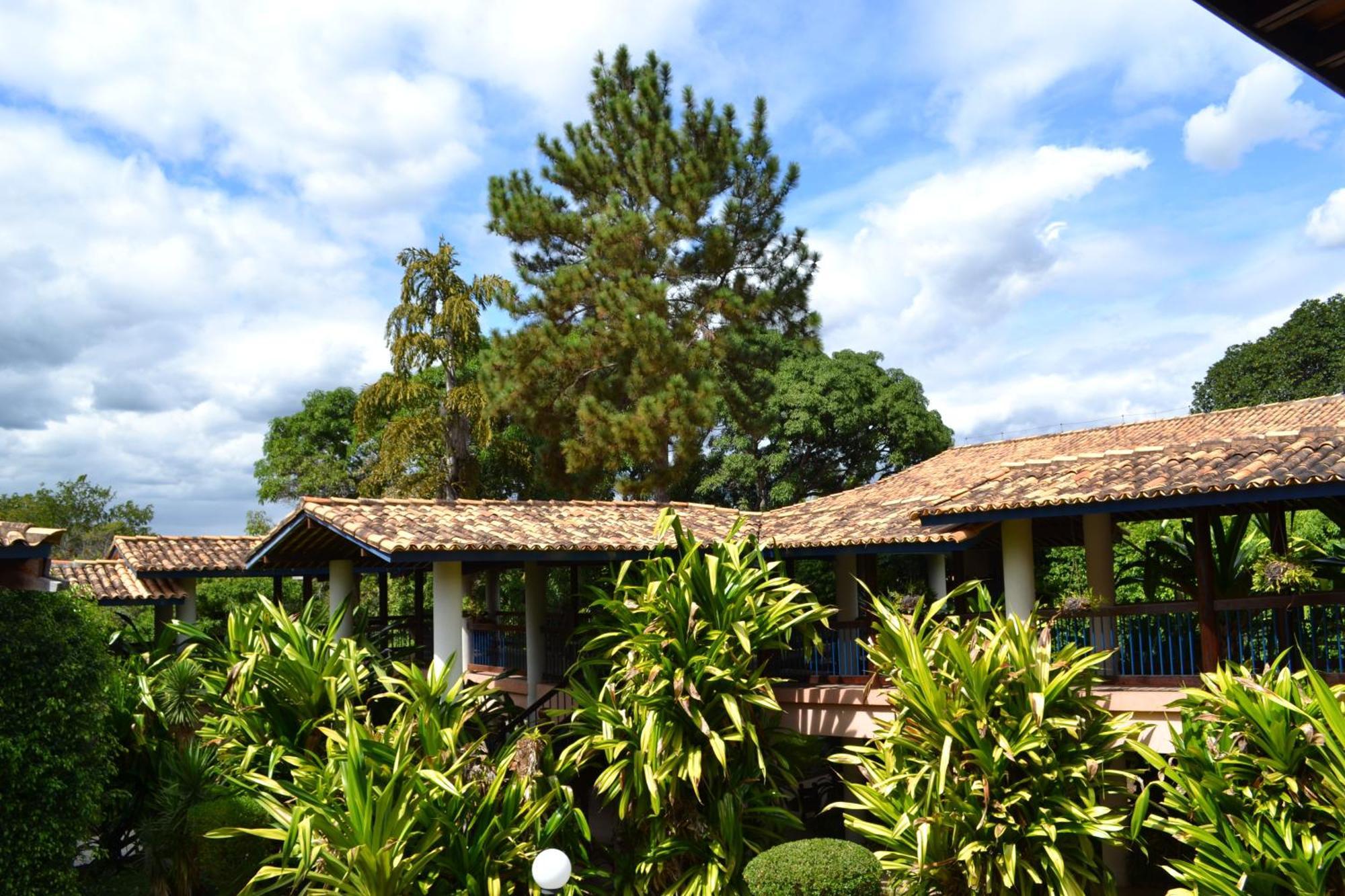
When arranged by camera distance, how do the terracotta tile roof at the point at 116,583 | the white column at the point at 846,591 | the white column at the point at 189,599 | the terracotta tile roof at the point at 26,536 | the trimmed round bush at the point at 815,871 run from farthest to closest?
the white column at the point at 189,599, the terracotta tile roof at the point at 116,583, the white column at the point at 846,591, the trimmed round bush at the point at 815,871, the terracotta tile roof at the point at 26,536

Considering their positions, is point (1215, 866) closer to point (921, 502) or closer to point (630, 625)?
point (630, 625)

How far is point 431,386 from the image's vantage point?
29641 millimetres

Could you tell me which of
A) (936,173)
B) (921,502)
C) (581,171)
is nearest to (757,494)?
(581,171)

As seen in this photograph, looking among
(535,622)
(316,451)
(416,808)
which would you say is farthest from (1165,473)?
(316,451)

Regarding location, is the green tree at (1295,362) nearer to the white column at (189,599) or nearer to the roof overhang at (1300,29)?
the white column at (189,599)

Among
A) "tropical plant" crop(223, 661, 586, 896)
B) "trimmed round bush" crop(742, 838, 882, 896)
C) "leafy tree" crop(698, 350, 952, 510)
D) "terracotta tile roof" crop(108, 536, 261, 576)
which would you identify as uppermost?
"leafy tree" crop(698, 350, 952, 510)

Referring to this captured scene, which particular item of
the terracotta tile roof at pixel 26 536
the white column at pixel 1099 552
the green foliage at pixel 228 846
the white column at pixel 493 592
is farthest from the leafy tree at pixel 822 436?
the terracotta tile roof at pixel 26 536

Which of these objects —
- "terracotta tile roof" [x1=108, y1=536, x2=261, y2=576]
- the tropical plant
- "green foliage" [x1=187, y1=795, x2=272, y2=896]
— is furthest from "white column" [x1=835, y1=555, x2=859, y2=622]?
"terracotta tile roof" [x1=108, y1=536, x2=261, y2=576]

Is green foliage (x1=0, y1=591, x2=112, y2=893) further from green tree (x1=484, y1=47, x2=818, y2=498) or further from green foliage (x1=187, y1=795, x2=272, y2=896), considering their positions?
green tree (x1=484, y1=47, x2=818, y2=498)

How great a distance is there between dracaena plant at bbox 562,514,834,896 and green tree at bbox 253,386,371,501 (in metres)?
25.3

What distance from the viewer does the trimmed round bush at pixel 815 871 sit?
32.5ft

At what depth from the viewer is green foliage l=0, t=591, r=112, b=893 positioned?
9.14m

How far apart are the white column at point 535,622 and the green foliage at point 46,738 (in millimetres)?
6325

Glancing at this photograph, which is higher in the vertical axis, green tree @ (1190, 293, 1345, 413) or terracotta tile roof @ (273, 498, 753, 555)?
green tree @ (1190, 293, 1345, 413)
